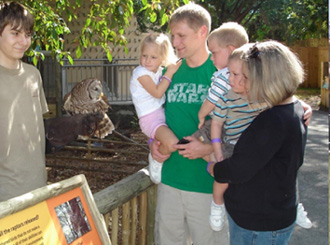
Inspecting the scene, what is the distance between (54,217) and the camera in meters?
1.86

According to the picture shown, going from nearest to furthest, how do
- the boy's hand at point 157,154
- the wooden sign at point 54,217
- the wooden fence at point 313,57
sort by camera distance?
the wooden sign at point 54,217, the boy's hand at point 157,154, the wooden fence at point 313,57

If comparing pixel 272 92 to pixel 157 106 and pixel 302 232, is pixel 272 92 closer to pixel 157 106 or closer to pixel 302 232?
pixel 157 106

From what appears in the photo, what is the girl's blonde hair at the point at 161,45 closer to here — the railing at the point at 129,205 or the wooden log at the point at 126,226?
the railing at the point at 129,205

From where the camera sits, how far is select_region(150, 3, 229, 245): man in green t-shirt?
272 centimetres

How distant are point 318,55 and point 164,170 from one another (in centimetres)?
2331

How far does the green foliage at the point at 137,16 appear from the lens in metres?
3.93

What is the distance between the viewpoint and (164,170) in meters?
2.90

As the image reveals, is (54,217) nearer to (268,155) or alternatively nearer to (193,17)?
(268,155)

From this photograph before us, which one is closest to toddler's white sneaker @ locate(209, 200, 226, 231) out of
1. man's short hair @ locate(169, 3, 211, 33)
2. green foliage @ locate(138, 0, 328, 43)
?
man's short hair @ locate(169, 3, 211, 33)

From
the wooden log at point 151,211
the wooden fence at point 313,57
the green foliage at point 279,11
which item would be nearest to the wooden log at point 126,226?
the wooden log at point 151,211

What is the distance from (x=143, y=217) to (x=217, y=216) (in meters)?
0.92

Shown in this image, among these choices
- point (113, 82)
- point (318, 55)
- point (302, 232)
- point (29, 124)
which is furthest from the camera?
point (318, 55)

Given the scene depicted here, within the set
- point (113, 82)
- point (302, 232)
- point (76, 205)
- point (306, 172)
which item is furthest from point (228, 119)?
point (113, 82)

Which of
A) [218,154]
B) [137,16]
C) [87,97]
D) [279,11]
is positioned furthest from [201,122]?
[279,11]
